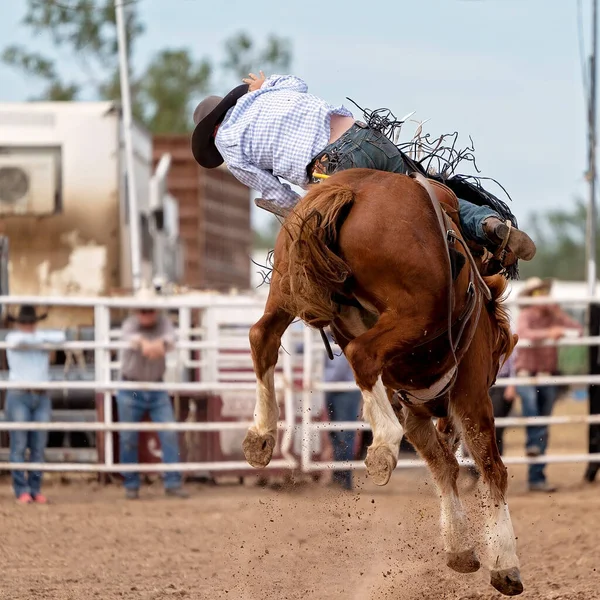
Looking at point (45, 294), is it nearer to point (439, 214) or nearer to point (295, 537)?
point (295, 537)

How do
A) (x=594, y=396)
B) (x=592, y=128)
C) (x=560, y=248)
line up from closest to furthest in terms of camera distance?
(x=592, y=128) < (x=594, y=396) < (x=560, y=248)

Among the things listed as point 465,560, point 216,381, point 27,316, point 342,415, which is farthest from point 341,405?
point 465,560

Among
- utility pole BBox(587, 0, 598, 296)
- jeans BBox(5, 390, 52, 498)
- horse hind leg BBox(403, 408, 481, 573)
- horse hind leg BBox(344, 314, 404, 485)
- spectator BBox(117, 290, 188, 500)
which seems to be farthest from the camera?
utility pole BBox(587, 0, 598, 296)

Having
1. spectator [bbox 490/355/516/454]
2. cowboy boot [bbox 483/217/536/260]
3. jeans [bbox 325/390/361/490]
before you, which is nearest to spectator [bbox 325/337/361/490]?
jeans [bbox 325/390/361/490]

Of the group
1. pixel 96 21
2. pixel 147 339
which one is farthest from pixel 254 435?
pixel 96 21

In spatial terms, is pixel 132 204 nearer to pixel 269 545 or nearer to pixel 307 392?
pixel 307 392

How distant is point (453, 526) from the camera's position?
5.27 metres

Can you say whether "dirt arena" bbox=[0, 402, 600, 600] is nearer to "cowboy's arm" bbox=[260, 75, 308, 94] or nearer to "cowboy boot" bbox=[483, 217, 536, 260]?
→ "cowboy boot" bbox=[483, 217, 536, 260]

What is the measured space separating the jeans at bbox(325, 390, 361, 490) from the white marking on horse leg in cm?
442

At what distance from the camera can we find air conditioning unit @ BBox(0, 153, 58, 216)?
10.6 metres

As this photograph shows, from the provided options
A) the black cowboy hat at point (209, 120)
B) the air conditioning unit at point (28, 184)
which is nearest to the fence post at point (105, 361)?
the air conditioning unit at point (28, 184)

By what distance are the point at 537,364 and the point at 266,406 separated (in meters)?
5.67

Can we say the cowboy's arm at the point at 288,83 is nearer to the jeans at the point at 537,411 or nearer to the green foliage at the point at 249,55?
the jeans at the point at 537,411

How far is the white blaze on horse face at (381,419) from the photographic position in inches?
163
